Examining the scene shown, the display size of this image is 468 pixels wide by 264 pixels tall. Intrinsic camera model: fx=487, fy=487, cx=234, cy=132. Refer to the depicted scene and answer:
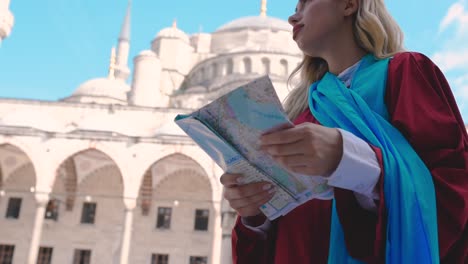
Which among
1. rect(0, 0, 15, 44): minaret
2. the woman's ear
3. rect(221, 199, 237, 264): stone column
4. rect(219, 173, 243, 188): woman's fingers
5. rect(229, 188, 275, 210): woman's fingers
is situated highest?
rect(0, 0, 15, 44): minaret

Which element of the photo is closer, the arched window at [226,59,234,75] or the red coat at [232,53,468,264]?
the red coat at [232,53,468,264]

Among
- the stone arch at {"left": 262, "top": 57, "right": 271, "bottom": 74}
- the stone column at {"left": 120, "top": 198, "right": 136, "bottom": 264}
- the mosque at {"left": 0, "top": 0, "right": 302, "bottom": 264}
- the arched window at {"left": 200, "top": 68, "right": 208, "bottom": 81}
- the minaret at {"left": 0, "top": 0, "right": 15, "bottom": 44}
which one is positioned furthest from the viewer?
the arched window at {"left": 200, "top": 68, "right": 208, "bottom": 81}

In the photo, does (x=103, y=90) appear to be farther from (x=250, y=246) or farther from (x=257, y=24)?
(x=250, y=246)

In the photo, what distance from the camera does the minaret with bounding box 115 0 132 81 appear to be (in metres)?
32.9

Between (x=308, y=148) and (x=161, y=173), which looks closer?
(x=308, y=148)

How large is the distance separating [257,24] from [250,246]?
1111 inches

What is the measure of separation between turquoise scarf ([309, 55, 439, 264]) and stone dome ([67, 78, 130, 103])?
25.4 metres

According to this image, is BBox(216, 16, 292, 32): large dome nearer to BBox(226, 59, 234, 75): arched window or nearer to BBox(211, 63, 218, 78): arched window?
BBox(211, 63, 218, 78): arched window

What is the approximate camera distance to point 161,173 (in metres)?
19.5

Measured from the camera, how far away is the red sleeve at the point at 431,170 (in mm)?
1053

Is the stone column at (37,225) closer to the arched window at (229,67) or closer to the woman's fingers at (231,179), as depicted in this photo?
the arched window at (229,67)

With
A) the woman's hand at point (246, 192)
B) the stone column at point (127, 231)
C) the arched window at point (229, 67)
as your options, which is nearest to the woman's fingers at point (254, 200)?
the woman's hand at point (246, 192)

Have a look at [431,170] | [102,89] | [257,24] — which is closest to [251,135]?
[431,170]

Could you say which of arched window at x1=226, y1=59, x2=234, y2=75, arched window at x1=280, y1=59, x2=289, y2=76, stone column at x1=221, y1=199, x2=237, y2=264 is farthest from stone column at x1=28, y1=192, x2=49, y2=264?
arched window at x1=280, y1=59, x2=289, y2=76
